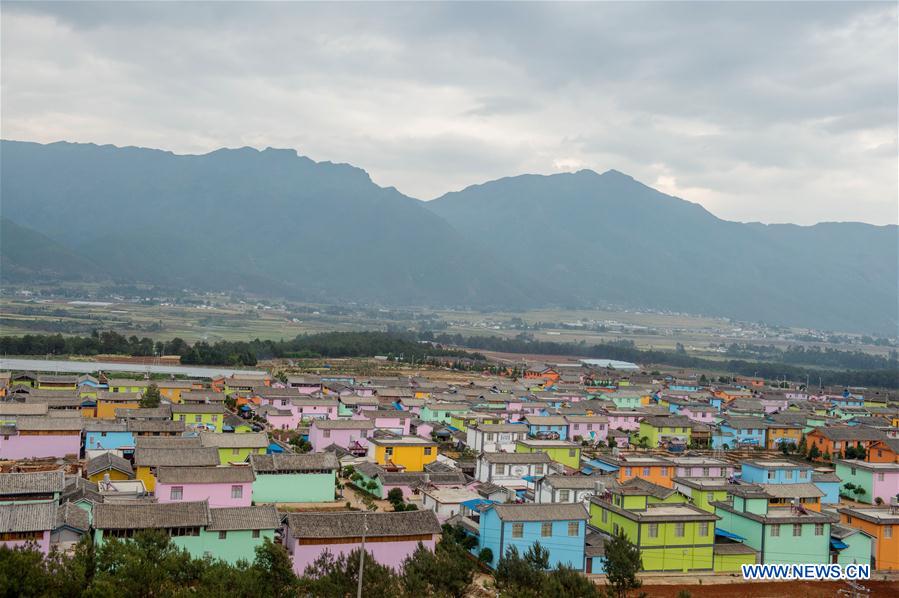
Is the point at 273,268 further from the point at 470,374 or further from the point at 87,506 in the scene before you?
the point at 87,506

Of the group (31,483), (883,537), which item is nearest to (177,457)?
(31,483)

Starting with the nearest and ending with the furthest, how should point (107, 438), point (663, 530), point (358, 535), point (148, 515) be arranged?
point (148, 515) → point (358, 535) → point (663, 530) → point (107, 438)

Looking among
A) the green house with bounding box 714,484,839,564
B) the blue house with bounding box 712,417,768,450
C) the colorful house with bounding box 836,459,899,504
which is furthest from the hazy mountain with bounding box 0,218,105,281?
the green house with bounding box 714,484,839,564

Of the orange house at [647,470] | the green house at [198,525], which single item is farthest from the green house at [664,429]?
the green house at [198,525]

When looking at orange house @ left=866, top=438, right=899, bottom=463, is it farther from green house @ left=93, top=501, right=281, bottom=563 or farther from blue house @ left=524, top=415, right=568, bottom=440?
green house @ left=93, top=501, right=281, bottom=563

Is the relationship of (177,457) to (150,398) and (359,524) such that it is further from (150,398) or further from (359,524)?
(150,398)
